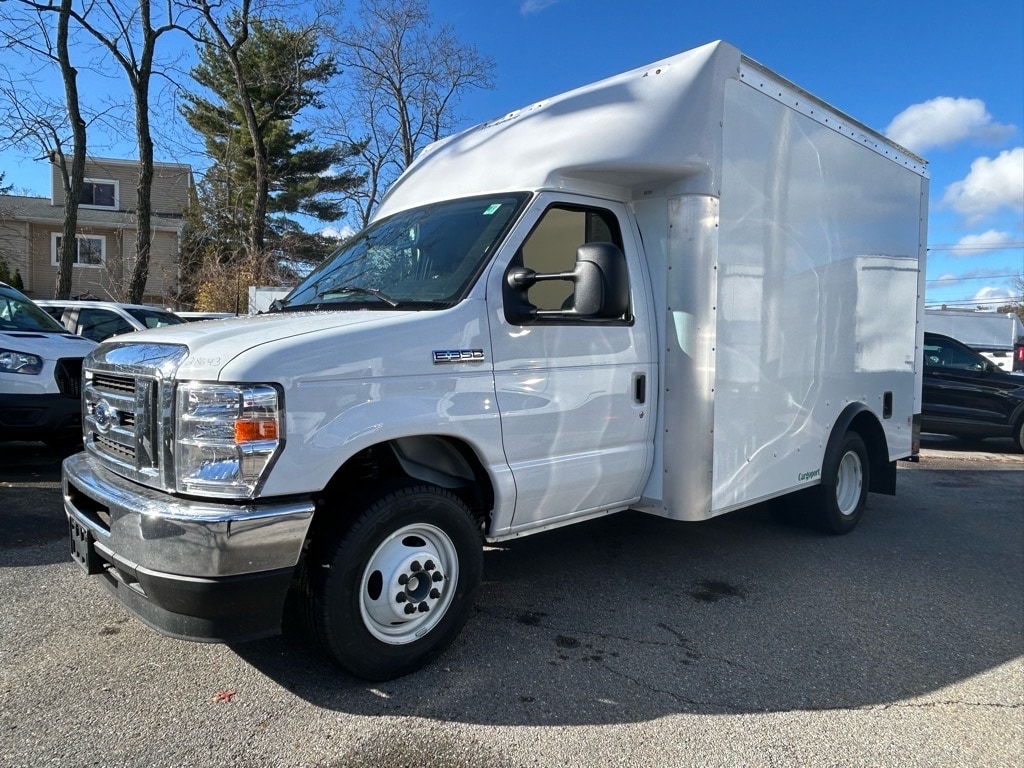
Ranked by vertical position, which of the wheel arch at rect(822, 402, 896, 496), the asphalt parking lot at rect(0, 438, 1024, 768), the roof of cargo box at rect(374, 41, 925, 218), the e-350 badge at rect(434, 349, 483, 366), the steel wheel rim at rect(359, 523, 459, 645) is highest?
the roof of cargo box at rect(374, 41, 925, 218)

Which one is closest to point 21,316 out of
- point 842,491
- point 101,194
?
point 842,491

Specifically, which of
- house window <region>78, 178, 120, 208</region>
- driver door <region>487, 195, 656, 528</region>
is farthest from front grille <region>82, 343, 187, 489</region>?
house window <region>78, 178, 120, 208</region>

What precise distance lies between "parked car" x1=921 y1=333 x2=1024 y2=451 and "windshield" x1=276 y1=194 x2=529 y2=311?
32.8 feet

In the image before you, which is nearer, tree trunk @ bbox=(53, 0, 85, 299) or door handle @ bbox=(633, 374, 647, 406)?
door handle @ bbox=(633, 374, 647, 406)

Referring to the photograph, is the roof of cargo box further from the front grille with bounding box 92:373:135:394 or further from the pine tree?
the pine tree

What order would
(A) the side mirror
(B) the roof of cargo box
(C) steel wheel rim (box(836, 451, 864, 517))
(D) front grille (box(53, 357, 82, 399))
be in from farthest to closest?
(C) steel wheel rim (box(836, 451, 864, 517)) < (D) front grille (box(53, 357, 82, 399)) < (B) the roof of cargo box < (A) the side mirror

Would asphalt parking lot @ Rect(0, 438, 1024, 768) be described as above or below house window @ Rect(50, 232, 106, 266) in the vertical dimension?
below

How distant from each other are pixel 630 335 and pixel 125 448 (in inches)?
101

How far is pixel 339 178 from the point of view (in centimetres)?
3191

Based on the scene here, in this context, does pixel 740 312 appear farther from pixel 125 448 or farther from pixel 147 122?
pixel 147 122

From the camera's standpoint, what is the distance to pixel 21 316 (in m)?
7.42

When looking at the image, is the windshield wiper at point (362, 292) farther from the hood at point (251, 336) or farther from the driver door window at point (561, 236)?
the driver door window at point (561, 236)

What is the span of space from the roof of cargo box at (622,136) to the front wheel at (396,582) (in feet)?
6.06

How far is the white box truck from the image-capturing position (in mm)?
2762
